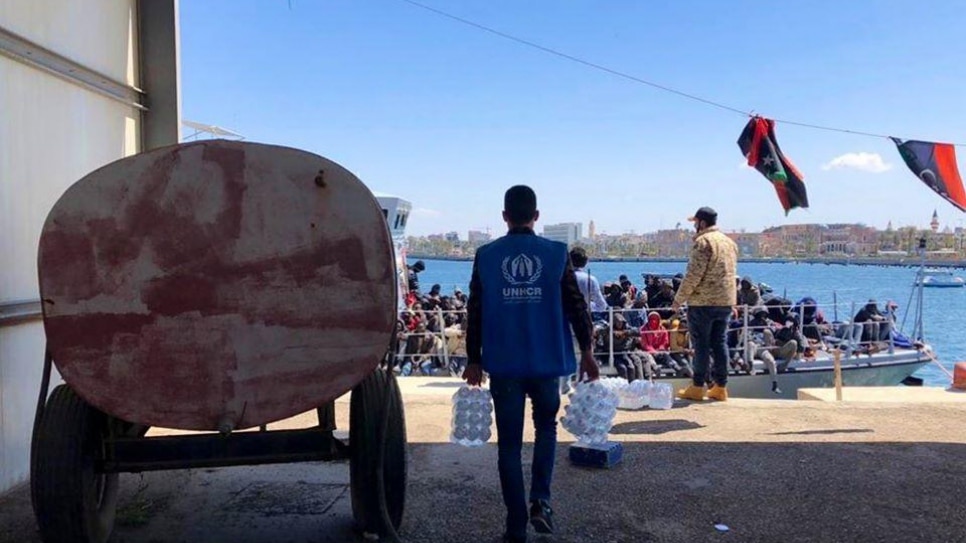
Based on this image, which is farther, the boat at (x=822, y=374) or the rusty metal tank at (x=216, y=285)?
the boat at (x=822, y=374)

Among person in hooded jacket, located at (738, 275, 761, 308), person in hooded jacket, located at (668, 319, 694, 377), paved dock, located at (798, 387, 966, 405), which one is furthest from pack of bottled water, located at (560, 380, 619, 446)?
person in hooded jacket, located at (738, 275, 761, 308)

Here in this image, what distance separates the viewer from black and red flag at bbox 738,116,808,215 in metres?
10.8

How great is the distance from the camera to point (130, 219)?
2775mm

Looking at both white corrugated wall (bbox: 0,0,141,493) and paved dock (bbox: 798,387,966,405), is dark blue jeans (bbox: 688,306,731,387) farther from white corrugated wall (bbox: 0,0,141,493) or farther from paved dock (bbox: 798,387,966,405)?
white corrugated wall (bbox: 0,0,141,493)

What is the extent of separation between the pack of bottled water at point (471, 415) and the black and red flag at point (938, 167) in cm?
895

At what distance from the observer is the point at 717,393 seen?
7.18 metres

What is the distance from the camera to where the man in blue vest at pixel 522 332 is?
353cm

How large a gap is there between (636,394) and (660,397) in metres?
0.23

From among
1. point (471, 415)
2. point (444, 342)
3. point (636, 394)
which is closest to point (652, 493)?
point (471, 415)

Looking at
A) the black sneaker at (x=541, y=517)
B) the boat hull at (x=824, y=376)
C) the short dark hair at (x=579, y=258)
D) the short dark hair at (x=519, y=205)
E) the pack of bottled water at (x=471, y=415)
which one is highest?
the short dark hair at (x=519, y=205)

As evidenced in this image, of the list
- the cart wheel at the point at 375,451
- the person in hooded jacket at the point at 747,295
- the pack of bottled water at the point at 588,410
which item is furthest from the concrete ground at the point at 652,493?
the person in hooded jacket at the point at 747,295

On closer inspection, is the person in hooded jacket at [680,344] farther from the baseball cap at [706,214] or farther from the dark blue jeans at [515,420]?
the dark blue jeans at [515,420]

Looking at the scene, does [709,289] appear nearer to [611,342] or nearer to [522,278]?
[522,278]

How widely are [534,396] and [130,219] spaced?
207 cm
